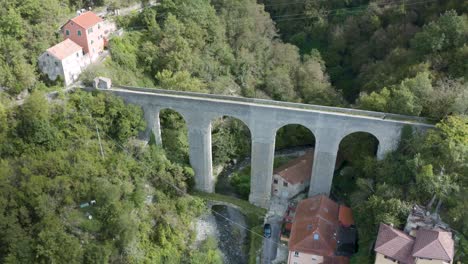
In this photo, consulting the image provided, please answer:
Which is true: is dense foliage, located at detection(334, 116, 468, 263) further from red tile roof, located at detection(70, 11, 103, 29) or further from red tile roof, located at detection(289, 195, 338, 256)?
red tile roof, located at detection(70, 11, 103, 29)

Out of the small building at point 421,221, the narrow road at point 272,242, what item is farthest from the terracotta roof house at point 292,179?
the small building at point 421,221

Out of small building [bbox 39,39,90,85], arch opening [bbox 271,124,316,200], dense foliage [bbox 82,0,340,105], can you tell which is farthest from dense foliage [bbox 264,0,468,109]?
small building [bbox 39,39,90,85]

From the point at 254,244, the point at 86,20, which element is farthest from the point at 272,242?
the point at 86,20

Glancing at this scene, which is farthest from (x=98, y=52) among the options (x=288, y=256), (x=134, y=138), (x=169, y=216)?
(x=288, y=256)

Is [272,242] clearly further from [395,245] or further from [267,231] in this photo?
[395,245]

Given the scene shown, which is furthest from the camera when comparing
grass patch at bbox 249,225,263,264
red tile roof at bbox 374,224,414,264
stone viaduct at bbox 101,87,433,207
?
grass patch at bbox 249,225,263,264

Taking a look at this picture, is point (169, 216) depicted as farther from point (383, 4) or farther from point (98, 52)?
point (383, 4)
